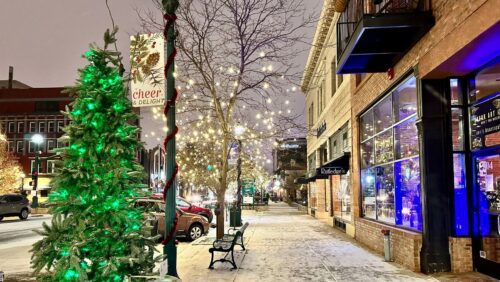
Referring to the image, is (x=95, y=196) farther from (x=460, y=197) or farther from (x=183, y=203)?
(x=183, y=203)

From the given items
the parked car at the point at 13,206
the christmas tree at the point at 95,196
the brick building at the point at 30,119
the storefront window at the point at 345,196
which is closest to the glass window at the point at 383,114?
the storefront window at the point at 345,196

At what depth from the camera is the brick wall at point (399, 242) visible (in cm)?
1012

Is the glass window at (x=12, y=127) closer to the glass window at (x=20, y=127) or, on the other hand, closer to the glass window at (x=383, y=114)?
the glass window at (x=20, y=127)

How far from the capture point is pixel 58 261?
4.92 m

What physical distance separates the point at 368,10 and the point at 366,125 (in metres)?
3.93

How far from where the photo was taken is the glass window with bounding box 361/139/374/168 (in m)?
15.4

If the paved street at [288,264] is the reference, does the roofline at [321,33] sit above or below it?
above

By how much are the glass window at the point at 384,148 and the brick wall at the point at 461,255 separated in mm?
3794

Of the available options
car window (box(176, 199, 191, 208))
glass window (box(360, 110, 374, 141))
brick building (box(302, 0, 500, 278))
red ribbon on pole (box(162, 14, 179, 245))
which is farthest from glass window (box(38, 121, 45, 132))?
red ribbon on pole (box(162, 14, 179, 245))

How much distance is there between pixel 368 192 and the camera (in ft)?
52.0

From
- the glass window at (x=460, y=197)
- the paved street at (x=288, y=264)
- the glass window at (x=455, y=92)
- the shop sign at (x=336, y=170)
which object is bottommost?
the paved street at (x=288, y=264)

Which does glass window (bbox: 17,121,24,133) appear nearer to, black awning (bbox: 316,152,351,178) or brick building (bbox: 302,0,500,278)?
black awning (bbox: 316,152,351,178)

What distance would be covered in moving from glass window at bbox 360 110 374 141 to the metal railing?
94.1 inches

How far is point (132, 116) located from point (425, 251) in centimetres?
723
